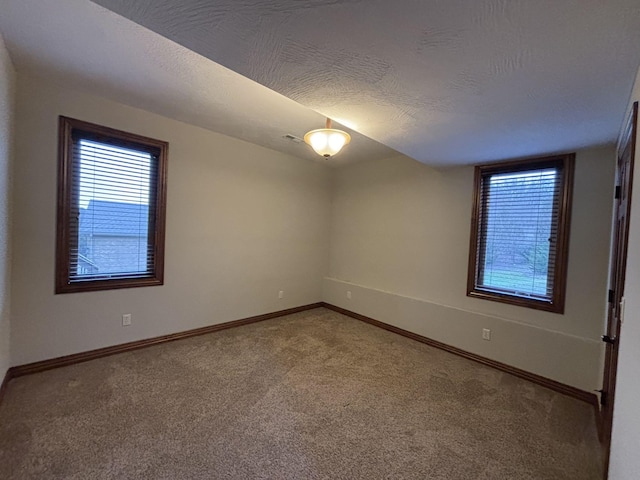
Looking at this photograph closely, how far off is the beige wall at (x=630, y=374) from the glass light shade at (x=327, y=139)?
1.71m

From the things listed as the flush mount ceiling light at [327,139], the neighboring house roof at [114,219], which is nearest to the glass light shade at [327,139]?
the flush mount ceiling light at [327,139]

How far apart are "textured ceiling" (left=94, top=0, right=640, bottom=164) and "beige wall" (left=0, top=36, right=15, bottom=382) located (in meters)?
1.51

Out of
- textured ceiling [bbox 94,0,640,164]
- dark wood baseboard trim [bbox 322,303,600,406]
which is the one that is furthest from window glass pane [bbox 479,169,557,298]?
textured ceiling [bbox 94,0,640,164]

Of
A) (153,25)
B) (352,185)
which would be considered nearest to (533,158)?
(352,185)

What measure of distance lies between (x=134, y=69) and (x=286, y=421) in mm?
2792

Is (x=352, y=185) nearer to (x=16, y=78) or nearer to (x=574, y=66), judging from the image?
(x=574, y=66)

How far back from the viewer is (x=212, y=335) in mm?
3447

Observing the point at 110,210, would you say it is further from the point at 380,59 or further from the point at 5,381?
the point at 380,59

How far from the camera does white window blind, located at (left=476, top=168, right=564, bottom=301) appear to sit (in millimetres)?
2777

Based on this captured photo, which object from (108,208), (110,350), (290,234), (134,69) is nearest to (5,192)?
(108,208)

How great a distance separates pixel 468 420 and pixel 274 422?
55.7 inches

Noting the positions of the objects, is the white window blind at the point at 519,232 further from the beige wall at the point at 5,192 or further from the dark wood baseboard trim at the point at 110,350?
the beige wall at the point at 5,192

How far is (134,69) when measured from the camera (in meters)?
2.08

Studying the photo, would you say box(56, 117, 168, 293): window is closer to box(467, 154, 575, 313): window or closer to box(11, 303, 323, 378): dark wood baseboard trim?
box(11, 303, 323, 378): dark wood baseboard trim
